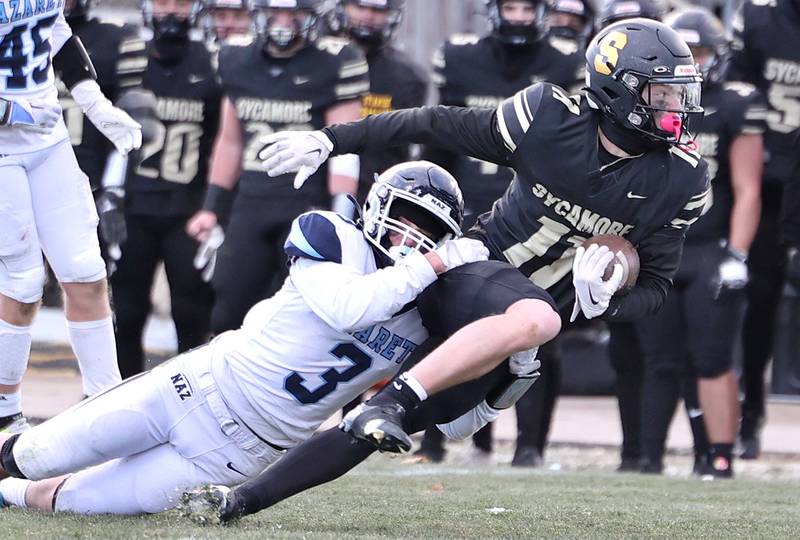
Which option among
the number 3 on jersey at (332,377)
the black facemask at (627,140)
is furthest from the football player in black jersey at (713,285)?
the number 3 on jersey at (332,377)

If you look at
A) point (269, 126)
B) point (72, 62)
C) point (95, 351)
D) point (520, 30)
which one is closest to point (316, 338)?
point (95, 351)

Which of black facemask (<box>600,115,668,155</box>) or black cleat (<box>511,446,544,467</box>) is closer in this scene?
black facemask (<box>600,115,668,155</box>)

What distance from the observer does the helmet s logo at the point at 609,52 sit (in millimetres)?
4484

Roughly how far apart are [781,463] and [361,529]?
3357 mm

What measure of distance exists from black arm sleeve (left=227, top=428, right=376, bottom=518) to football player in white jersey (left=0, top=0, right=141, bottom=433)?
103 centimetres

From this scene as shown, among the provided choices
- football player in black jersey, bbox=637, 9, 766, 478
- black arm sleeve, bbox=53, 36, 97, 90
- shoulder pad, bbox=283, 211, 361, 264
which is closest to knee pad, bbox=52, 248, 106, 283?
black arm sleeve, bbox=53, 36, 97, 90

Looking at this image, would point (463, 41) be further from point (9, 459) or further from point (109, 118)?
point (9, 459)

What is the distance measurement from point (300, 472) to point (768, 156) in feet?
11.4

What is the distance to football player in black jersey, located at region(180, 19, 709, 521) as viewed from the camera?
4223 mm

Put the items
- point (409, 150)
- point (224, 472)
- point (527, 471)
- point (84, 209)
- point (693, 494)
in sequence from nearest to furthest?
point (224, 472) < point (84, 209) < point (693, 494) < point (527, 471) < point (409, 150)

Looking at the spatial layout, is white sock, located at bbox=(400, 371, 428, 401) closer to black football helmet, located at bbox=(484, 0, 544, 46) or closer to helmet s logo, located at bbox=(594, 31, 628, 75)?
helmet s logo, located at bbox=(594, 31, 628, 75)

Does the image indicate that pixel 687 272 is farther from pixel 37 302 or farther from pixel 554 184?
pixel 37 302

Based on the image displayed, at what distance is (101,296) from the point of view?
5102mm

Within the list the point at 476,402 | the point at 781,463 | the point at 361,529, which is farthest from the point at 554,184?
the point at 781,463
